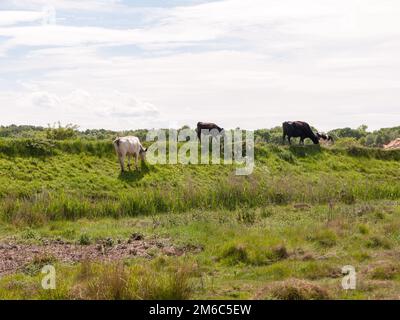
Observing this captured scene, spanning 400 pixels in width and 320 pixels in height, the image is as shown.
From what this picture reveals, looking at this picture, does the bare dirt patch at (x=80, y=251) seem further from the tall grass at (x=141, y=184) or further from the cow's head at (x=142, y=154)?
the cow's head at (x=142, y=154)

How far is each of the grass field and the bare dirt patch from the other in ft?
0.34

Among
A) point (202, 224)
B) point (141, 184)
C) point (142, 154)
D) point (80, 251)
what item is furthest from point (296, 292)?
point (142, 154)

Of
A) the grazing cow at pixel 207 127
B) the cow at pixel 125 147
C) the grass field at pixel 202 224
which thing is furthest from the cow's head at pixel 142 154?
the grazing cow at pixel 207 127

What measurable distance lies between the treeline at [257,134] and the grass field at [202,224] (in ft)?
18.1

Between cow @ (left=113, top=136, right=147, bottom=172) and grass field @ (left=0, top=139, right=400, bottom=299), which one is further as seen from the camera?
cow @ (left=113, top=136, right=147, bottom=172)

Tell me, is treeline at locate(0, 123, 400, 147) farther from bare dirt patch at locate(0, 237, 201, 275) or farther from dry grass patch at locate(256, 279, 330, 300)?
dry grass patch at locate(256, 279, 330, 300)

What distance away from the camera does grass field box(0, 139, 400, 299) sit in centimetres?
1026

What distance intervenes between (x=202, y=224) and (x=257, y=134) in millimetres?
28700

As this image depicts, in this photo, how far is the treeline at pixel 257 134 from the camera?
31.6 meters

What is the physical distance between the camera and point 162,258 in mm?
12359

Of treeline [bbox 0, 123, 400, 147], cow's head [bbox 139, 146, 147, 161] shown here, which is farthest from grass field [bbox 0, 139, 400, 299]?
treeline [bbox 0, 123, 400, 147]

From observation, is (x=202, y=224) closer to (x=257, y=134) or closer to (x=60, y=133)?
(x=60, y=133)
